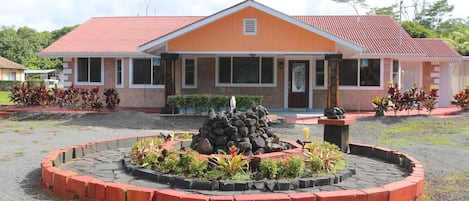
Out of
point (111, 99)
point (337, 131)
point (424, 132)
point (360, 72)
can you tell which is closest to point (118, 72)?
point (111, 99)

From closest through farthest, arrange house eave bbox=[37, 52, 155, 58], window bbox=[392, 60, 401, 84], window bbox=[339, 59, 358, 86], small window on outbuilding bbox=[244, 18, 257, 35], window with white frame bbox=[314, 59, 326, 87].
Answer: small window on outbuilding bbox=[244, 18, 257, 35] → window bbox=[339, 59, 358, 86] → window with white frame bbox=[314, 59, 326, 87] → house eave bbox=[37, 52, 155, 58] → window bbox=[392, 60, 401, 84]

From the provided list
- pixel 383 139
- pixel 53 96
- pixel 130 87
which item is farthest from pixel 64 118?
pixel 383 139

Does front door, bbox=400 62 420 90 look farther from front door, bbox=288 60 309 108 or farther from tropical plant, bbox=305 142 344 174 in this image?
tropical plant, bbox=305 142 344 174

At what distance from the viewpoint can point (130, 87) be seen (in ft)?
70.8

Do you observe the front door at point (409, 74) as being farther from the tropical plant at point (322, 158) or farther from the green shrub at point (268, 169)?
the green shrub at point (268, 169)

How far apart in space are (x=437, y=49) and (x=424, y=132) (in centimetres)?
1115

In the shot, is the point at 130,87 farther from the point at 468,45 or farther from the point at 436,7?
the point at 436,7

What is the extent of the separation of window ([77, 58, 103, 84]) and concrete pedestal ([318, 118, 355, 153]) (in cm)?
1534

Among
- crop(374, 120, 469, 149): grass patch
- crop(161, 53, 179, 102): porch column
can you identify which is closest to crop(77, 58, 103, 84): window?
crop(161, 53, 179, 102): porch column

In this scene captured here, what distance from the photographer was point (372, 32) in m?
23.7

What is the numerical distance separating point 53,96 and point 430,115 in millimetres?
15156

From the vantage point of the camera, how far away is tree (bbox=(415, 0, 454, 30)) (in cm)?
6425

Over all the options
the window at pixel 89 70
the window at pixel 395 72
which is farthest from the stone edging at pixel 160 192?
the window at pixel 89 70

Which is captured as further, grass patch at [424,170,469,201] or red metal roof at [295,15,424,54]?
red metal roof at [295,15,424,54]
